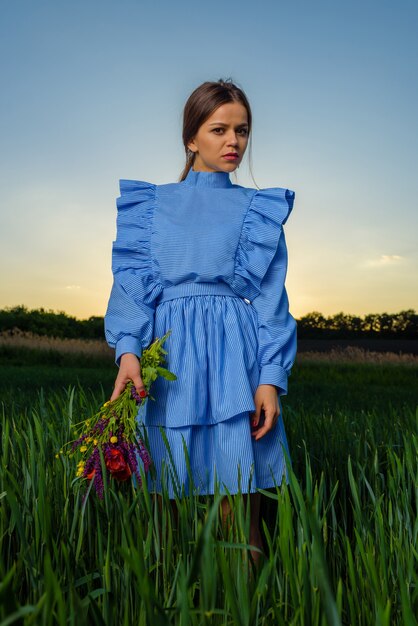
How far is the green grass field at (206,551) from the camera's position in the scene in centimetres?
96

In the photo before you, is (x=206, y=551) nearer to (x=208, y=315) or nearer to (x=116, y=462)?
(x=116, y=462)

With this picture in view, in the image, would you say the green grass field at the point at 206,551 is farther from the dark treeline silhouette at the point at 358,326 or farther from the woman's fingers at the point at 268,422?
the dark treeline silhouette at the point at 358,326

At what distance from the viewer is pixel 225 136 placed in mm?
1993

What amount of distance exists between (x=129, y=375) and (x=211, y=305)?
314mm

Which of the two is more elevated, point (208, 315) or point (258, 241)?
point (258, 241)

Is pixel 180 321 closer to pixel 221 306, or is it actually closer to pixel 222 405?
pixel 221 306


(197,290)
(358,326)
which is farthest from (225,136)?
(358,326)

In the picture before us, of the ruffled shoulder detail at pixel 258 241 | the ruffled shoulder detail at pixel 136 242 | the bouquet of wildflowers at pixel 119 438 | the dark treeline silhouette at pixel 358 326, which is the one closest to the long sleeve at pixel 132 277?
the ruffled shoulder detail at pixel 136 242

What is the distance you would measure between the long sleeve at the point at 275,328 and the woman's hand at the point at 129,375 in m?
0.35

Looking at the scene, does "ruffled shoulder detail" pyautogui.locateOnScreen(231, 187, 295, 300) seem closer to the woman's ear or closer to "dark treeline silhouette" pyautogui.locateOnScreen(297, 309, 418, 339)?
the woman's ear

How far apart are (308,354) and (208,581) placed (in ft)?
32.1

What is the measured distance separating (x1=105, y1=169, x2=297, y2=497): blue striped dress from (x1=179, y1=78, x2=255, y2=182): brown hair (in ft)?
0.45

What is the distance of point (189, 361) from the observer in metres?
1.85

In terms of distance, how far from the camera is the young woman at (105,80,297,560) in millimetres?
1827
